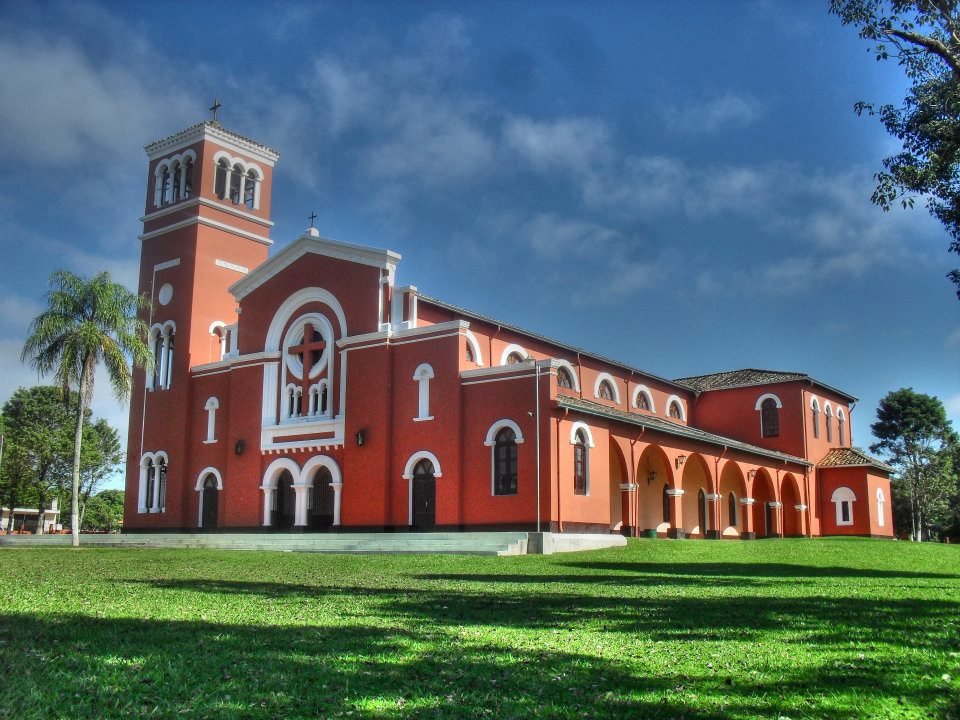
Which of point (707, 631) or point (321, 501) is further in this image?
point (321, 501)

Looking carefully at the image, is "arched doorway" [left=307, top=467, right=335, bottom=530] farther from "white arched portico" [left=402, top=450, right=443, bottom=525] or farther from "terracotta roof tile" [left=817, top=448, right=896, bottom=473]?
"terracotta roof tile" [left=817, top=448, right=896, bottom=473]

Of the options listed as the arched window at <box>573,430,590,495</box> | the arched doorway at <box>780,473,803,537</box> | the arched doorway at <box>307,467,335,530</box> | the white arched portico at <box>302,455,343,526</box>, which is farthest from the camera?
the arched doorway at <box>780,473,803,537</box>

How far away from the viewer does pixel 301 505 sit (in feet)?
107

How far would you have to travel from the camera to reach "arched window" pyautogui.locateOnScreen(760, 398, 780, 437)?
45625mm

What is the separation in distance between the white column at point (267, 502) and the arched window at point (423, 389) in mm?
7343

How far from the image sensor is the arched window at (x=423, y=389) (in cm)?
2992

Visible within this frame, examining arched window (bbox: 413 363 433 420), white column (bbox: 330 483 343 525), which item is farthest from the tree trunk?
arched window (bbox: 413 363 433 420)

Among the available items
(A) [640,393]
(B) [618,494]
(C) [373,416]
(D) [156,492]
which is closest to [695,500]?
(A) [640,393]

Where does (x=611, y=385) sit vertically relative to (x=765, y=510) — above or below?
above

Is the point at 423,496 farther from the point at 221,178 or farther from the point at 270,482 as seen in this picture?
the point at 221,178

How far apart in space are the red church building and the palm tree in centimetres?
505

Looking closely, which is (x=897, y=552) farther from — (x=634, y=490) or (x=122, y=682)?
(x=122, y=682)

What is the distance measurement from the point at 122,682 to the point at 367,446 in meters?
24.9

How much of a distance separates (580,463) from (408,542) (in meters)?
6.79
